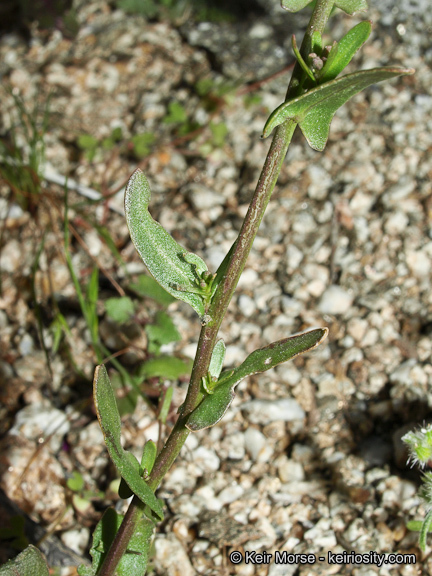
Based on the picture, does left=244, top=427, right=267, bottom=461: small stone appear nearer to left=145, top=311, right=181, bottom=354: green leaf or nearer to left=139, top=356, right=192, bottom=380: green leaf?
left=139, top=356, right=192, bottom=380: green leaf

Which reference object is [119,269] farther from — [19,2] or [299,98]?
[19,2]

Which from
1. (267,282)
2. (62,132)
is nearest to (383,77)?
(267,282)

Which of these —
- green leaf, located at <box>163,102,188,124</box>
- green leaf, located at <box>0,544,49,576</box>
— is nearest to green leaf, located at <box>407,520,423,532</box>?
green leaf, located at <box>0,544,49,576</box>

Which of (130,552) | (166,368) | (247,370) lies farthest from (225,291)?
(166,368)

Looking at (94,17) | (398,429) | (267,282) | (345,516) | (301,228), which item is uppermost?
(94,17)

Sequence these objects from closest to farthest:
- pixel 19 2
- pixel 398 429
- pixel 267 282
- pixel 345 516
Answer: pixel 345 516
pixel 398 429
pixel 267 282
pixel 19 2

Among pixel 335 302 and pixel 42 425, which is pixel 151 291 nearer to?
pixel 42 425

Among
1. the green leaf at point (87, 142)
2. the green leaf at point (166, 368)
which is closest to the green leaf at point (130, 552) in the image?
the green leaf at point (166, 368)
